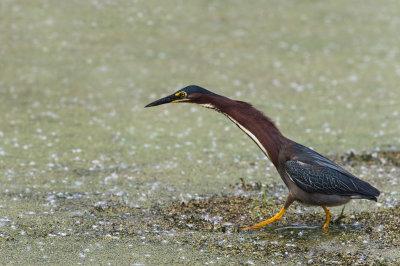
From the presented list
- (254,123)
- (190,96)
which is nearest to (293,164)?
(254,123)

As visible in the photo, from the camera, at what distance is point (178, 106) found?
46.3ft

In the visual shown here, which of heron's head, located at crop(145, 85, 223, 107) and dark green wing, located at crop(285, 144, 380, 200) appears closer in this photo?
dark green wing, located at crop(285, 144, 380, 200)

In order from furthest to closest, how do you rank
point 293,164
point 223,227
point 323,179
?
1. point 223,227
2. point 293,164
3. point 323,179

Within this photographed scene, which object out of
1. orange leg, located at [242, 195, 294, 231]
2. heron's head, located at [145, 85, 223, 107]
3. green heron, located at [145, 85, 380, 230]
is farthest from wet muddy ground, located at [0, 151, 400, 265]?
heron's head, located at [145, 85, 223, 107]

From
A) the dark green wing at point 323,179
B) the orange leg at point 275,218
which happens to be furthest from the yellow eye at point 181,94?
the orange leg at point 275,218

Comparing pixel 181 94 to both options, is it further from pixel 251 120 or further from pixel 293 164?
pixel 293 164

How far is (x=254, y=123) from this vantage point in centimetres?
783

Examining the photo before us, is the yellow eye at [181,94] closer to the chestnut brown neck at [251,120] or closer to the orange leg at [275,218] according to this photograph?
the chestnut brown neck at [251,120]

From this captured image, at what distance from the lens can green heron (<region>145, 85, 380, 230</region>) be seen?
7645 millimetres

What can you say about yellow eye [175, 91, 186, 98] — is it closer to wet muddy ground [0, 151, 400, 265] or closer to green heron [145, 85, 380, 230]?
green heron [145, 85, 380, 230]

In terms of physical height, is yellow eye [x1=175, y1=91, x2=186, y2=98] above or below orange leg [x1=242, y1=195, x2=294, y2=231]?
above

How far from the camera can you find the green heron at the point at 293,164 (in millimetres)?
7645

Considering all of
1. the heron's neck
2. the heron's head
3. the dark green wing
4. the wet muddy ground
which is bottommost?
the wet muddy ground

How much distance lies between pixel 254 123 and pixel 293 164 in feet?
2.26
